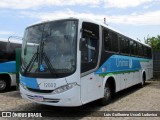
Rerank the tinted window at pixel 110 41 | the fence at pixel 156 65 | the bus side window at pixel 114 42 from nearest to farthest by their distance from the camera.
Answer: the tinted window at pixel 110 41 < the bus side window at pixel 114 42 < the fence at pixel 156 65

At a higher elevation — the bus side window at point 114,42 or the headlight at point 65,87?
the bus side window at point 114,42

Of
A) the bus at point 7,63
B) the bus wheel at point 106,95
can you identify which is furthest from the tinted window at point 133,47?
the bus at point 7,63

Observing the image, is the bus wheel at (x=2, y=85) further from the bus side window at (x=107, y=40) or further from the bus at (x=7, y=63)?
the bus side window at (x=107, y=40)

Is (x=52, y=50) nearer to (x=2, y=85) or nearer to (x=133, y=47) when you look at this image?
(x=2, y=85)

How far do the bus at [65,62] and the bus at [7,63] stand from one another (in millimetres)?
4966

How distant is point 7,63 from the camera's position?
13.2 metres

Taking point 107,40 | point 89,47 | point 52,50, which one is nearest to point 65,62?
point 52,50

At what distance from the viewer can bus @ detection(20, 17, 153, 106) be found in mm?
7219

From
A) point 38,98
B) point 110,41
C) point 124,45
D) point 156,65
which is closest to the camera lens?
point 38,98

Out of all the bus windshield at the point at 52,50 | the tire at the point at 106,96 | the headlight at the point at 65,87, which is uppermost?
the bus windshield at the point at 52,50

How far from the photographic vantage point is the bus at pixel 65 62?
7219mm

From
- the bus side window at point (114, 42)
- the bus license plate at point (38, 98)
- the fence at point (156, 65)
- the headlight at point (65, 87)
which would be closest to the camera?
the headlight at point (65, 87)

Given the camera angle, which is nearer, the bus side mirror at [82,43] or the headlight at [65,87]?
the headlight at [65,87]

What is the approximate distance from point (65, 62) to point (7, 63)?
6.83 meters
